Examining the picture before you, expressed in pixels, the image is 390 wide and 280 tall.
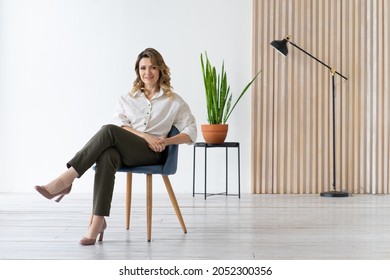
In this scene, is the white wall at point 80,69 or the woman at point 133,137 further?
the white wall at point 80,69

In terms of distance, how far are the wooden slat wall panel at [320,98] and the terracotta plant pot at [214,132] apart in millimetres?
512

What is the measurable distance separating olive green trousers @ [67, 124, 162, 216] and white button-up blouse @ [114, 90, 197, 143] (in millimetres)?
204

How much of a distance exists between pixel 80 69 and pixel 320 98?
232 centimetres

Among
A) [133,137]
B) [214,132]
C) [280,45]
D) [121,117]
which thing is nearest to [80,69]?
[214,132]

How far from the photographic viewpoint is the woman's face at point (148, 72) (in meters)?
3.10

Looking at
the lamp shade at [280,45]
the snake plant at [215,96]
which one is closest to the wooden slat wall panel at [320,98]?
the lamp shade at [280,45]

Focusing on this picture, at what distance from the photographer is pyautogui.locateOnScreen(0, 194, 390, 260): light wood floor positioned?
262cm

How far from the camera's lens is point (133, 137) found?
292cm

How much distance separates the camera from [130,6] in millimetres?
5543

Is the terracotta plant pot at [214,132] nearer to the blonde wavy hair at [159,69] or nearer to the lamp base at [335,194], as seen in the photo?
the lamp base at [335,194]

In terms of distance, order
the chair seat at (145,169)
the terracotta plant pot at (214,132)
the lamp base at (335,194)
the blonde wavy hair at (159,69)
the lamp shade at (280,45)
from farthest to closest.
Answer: the lamp shade at (280,45) → the lamp base at (335,194) → the terracotta plant pot at (214,132) → the blonde wavy hair at (159,69) → the chair seat at (145,169)

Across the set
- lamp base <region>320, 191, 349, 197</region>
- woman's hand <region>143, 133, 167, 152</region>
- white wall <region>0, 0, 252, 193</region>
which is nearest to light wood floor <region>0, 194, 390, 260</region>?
lamp base <region>320, 191, 349, 197</region>

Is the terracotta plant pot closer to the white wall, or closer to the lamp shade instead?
the white wall

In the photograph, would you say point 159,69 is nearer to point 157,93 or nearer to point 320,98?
point 157,93
